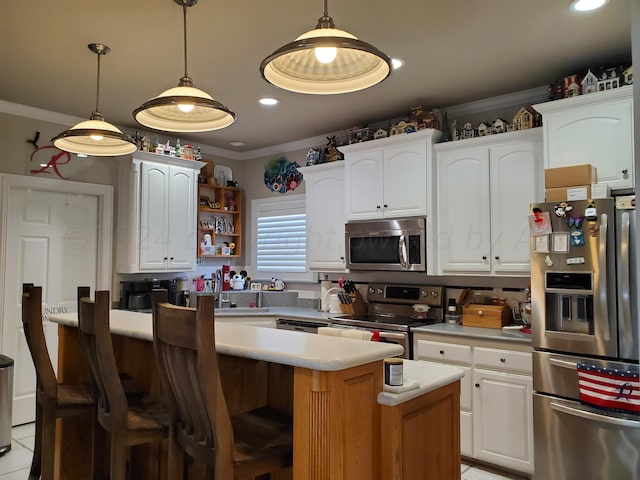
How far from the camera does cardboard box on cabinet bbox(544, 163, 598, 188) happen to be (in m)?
2.87

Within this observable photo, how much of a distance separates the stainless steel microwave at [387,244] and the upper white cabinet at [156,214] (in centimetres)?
173

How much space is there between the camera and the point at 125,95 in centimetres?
389

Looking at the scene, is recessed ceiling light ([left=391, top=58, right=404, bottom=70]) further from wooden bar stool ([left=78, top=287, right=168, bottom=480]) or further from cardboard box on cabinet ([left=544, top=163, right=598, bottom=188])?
wooden bar stool ([left=78, top=287, right=168, bottom=480])

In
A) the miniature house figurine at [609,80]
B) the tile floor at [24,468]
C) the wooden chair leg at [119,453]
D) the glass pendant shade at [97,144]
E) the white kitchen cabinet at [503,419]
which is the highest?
the miniature house figurine at [609,80]

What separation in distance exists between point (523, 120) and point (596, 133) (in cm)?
62

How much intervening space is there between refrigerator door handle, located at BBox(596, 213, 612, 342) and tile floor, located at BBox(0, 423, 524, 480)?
1.27m

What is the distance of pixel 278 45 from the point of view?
3025 mm

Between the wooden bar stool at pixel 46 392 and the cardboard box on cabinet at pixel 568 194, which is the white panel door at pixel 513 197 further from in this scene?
the wooden bar stool at pixel 46 392

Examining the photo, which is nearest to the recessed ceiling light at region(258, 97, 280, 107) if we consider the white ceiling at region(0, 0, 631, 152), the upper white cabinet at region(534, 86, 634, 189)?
the white ceiling at region(0, 0, 631, 152)

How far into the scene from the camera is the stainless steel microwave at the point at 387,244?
3.94m

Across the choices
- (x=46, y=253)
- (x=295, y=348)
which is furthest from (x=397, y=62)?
(x=46, y=253)

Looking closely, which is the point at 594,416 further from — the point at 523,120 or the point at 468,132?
the point at 468,132

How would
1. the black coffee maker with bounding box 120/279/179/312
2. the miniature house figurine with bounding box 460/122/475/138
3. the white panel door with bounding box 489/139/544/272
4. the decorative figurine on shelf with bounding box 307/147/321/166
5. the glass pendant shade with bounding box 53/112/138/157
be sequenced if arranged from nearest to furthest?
the glass pendant shade with bounding box 53/112/138/157
the white panel door with bounding box 489/139/544/272
the miniature house figurine with bounding box 460/122/475/138
the black coffee maker with bounding box 120/279/179/312
the decorative figurine on shelf with bounding box 307/147/321/166

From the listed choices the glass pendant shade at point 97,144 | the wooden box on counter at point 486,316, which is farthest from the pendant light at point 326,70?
the wooden box on counter at point 486,316
